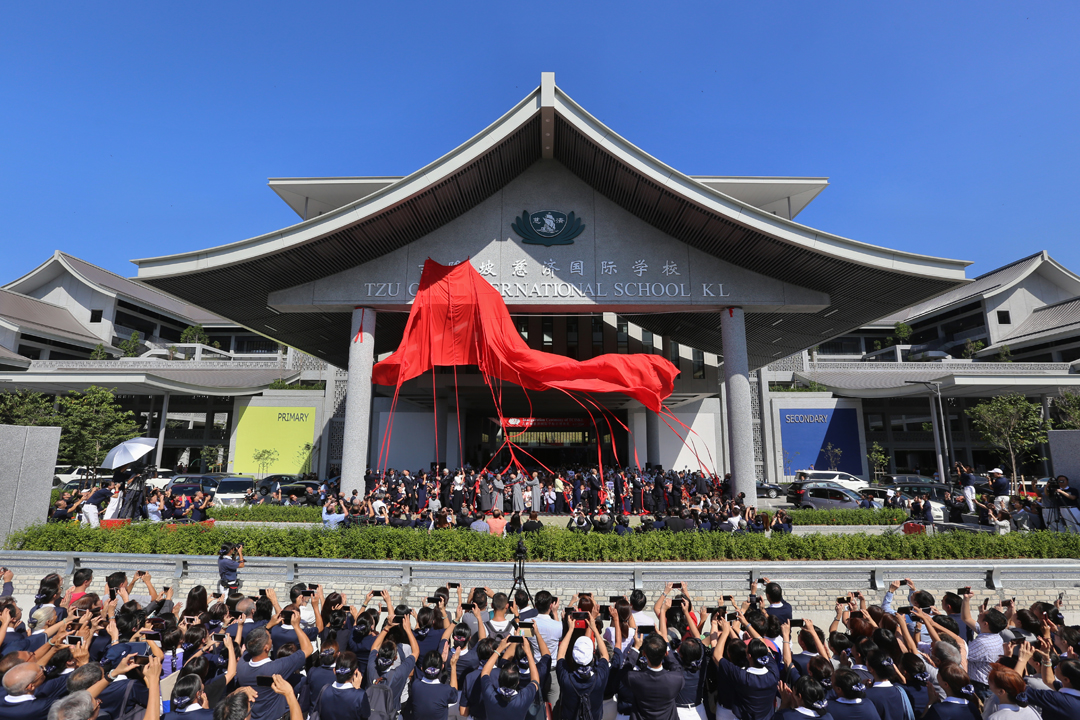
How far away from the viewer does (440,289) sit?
15344mm

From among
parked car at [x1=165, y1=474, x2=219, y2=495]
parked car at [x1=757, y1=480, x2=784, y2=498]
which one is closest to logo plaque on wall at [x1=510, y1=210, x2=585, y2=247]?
parked car at [x1=165, y1=474, x2=219, y2=495]

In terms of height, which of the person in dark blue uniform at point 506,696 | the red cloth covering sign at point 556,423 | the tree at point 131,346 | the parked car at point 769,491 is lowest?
the person in dark blue uniform at point 506,696

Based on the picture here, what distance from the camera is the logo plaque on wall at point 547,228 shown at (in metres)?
19.3

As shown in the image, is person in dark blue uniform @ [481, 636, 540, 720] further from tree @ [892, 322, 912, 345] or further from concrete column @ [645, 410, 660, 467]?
tree @ [892, 322, 912, 345]

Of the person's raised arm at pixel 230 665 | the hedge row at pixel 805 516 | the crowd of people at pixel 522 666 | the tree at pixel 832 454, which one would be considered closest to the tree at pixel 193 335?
the hedge row at pixel 805 516

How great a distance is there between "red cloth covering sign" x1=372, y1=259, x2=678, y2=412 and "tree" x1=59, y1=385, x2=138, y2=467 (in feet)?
69.6

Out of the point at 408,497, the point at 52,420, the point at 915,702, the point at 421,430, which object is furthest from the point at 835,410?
the point at 52,420

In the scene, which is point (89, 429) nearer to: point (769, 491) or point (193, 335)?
point (193, 335)

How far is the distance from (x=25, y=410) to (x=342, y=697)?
1335 inches

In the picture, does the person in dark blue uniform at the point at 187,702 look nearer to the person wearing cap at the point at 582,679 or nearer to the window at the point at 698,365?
the person wearing cap at the point at 582,679

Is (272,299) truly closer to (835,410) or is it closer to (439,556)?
(439,556)

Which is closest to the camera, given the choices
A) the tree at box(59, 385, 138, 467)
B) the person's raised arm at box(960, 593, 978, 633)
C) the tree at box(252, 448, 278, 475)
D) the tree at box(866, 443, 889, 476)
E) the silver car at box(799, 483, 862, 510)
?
the person's raised arm at box(960, 593, 978, 633)

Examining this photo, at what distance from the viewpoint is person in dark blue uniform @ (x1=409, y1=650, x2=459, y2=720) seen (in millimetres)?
4176

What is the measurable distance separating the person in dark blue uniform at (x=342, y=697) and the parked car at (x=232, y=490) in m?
19.7
